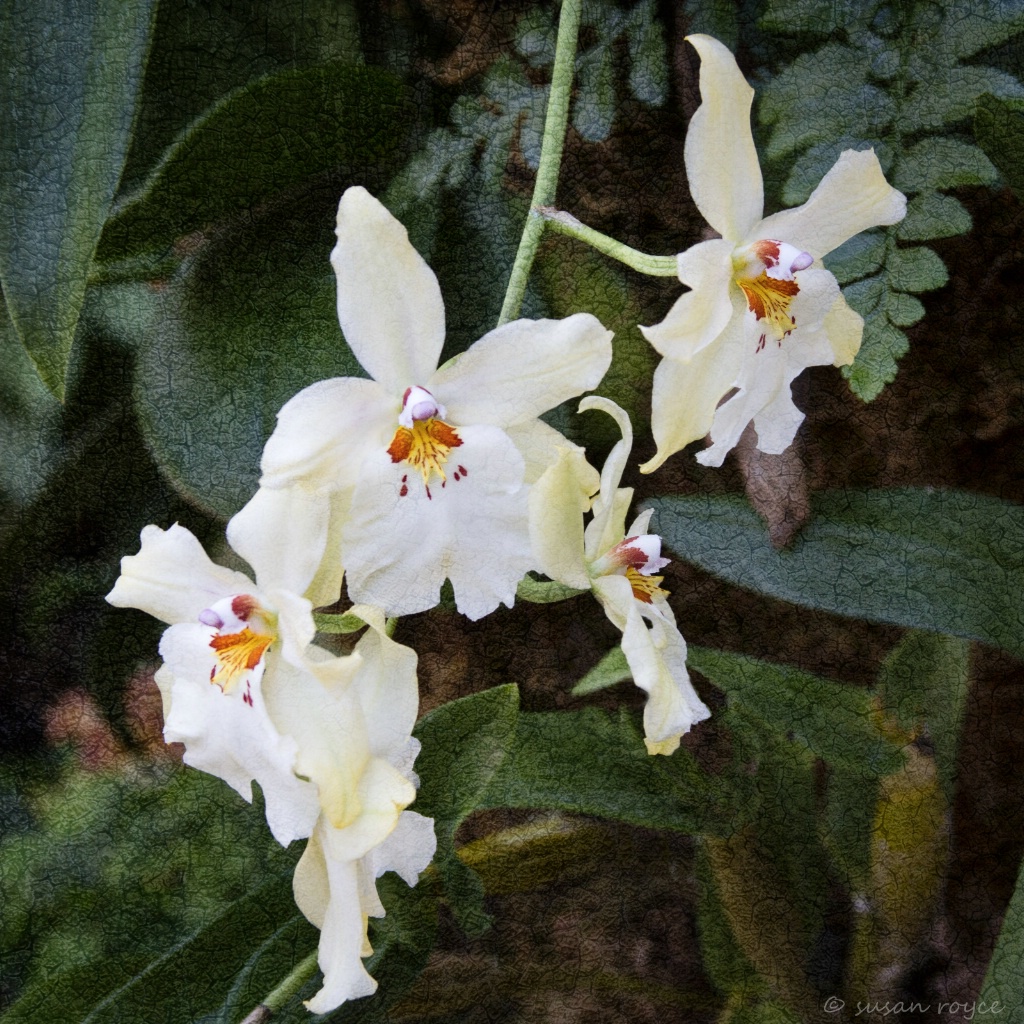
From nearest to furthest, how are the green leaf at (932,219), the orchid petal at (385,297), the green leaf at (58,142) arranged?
the orchid petal at (385,297)
the green leaf at (58,142)
the green leaf at (932,219)

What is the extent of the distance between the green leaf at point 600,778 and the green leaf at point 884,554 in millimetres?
178

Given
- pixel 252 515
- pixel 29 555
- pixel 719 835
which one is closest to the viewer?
pixel 252 515

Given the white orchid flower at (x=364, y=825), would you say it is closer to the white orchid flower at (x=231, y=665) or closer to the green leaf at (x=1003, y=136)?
the white orchid flower at (x=231, y=665)

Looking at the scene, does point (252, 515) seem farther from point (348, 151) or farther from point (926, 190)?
point (926, 190)

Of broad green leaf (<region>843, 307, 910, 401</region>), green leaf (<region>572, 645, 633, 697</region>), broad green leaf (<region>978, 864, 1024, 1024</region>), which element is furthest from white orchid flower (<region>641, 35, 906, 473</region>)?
broad green leaf (<region>978, 864, 1024, 1024</region>)

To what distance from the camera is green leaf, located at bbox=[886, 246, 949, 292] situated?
0.84 m

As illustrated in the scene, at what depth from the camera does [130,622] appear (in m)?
0.80

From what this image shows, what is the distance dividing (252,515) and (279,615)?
0.07m

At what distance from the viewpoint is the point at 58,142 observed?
2.44 feet

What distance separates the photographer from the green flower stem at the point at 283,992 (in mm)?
825

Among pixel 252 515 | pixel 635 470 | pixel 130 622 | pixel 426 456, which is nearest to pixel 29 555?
pixel 130 622

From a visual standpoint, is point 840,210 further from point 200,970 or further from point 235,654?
point 200,970

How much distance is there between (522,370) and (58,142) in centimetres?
41

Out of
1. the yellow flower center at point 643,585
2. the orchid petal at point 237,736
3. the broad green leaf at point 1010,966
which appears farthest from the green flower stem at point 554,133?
the broad green leaf at point 1010,966
